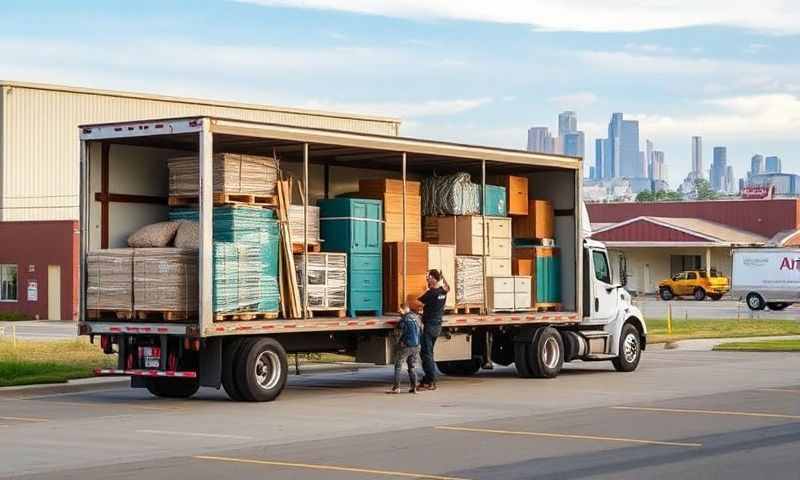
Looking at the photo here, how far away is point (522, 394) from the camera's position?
2239 centimetres

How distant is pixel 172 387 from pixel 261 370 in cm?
198

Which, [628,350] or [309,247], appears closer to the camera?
[309,247]

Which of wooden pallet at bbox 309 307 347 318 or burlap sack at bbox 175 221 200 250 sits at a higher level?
burlap sack at bbox 175 221 200 250

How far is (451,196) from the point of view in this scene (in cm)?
2502

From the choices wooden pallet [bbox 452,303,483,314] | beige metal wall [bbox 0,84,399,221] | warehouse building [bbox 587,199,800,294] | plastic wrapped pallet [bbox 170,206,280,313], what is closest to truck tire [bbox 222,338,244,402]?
plastic wrapped pallet [bbox 170,206,280,313]


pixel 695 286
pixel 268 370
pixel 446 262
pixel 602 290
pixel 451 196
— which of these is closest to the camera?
pixel 268 370

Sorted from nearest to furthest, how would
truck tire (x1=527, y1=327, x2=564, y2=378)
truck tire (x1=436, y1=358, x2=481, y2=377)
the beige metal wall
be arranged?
truck tire (x1=527, y1=327, x2=564, y2=378) < truck tire (x1=436, y1=358, x2=481, y2=377) < the beige metal wall

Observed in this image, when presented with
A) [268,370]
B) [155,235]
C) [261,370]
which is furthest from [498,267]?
[155,235]

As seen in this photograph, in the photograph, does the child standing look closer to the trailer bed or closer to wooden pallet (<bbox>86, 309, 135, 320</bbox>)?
the trailer bed

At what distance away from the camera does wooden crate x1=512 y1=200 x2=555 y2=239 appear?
86.9 ft

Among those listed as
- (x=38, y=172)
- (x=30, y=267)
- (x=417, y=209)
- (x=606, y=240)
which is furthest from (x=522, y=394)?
(x=606, y=240)

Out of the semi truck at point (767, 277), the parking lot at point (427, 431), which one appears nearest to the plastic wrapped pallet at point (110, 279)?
the parking lot at point (427, 431)

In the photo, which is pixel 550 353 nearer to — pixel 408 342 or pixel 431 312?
pixel 431 312

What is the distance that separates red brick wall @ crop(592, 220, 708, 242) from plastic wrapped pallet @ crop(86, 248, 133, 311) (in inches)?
2530
